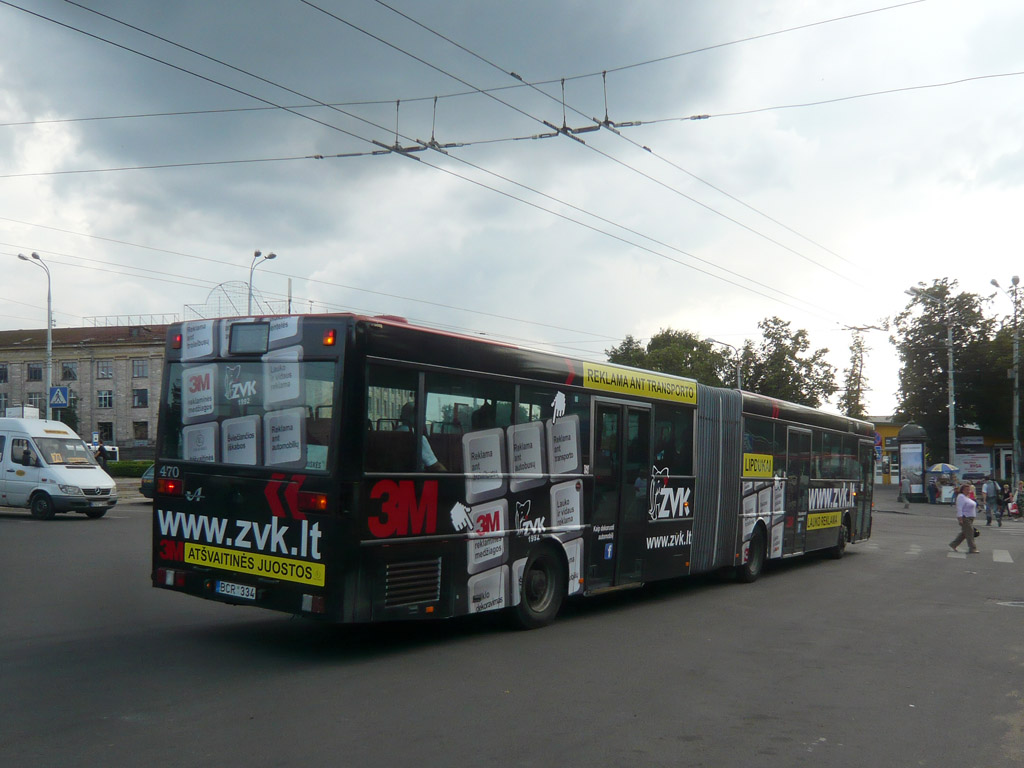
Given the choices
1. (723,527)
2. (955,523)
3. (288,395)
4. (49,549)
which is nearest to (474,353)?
(288,395)

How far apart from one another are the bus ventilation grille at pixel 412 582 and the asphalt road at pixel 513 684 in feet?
1.70

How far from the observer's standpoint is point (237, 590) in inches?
320

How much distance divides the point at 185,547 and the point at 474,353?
10.4 feet

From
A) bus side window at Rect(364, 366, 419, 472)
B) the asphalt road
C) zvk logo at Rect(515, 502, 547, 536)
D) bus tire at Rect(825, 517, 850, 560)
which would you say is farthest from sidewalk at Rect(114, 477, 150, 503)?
bus side window at Rect(364, 366, 419, 472)

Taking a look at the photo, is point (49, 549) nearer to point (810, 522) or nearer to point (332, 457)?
point (332, 457)

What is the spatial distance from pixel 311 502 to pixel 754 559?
9.59 meters

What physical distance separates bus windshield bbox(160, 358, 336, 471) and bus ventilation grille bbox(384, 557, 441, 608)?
1.14 m

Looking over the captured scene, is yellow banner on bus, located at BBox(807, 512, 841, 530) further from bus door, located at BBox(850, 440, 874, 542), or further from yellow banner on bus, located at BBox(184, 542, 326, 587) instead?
yellow banner on bus, located at BBox(184, 542, 326, 587)

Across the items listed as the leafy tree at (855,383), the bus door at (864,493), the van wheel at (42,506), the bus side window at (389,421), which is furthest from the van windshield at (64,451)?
the leafy tree at (855,383)

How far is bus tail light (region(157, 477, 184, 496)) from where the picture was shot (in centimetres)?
859

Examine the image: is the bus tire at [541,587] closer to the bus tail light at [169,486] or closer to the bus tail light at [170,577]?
the bus tail light at [170,577]

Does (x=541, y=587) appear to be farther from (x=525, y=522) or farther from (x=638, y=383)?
(x=638, y=383)

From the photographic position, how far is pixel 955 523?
34219 mm

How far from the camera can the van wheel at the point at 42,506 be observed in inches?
891
